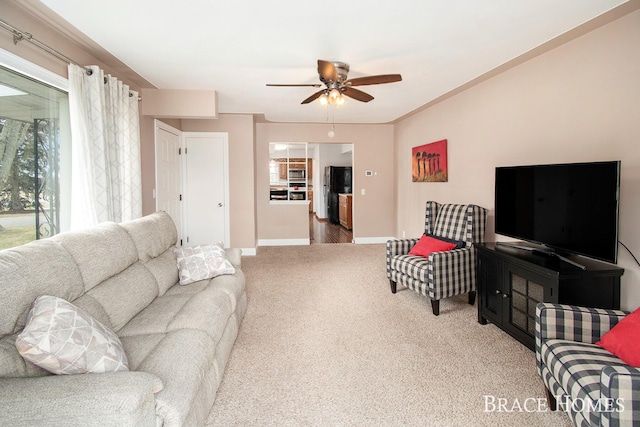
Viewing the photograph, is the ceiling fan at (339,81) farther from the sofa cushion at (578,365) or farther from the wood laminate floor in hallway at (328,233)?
the wood laminate floor in hallway at (328,233)

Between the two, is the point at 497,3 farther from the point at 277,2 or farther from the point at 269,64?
the point at 269,64

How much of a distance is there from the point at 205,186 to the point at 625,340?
206 inches

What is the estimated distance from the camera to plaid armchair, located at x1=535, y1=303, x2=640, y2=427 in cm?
128

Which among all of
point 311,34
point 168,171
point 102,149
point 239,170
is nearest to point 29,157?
point 102,149

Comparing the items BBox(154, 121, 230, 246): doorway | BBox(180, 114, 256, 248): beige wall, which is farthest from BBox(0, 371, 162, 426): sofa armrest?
BBox(180, 114, 256, 248): beige wall

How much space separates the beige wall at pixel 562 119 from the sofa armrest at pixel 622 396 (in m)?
1.14

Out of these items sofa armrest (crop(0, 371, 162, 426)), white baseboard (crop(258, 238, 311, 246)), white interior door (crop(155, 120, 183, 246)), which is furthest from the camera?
white baseboard (crop(258, 238, 311, 246))

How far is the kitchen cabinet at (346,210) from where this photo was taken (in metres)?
8.35

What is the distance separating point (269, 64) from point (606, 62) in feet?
8.72

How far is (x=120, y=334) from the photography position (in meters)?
1.84

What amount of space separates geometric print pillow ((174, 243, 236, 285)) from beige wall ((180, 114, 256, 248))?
8.56ft

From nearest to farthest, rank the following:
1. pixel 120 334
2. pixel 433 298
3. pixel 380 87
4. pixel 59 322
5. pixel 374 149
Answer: pixel 59 322 < pixel 120 334 < pixel 433 298 < pixel 380 87 < pixel 374 149

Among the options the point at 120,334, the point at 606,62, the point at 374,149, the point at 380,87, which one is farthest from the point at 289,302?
the point at 374,149

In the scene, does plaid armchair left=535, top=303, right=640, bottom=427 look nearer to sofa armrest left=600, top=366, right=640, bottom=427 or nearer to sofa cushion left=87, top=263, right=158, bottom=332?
sofa armrest left=600, top=366, right=640, bottom=427
